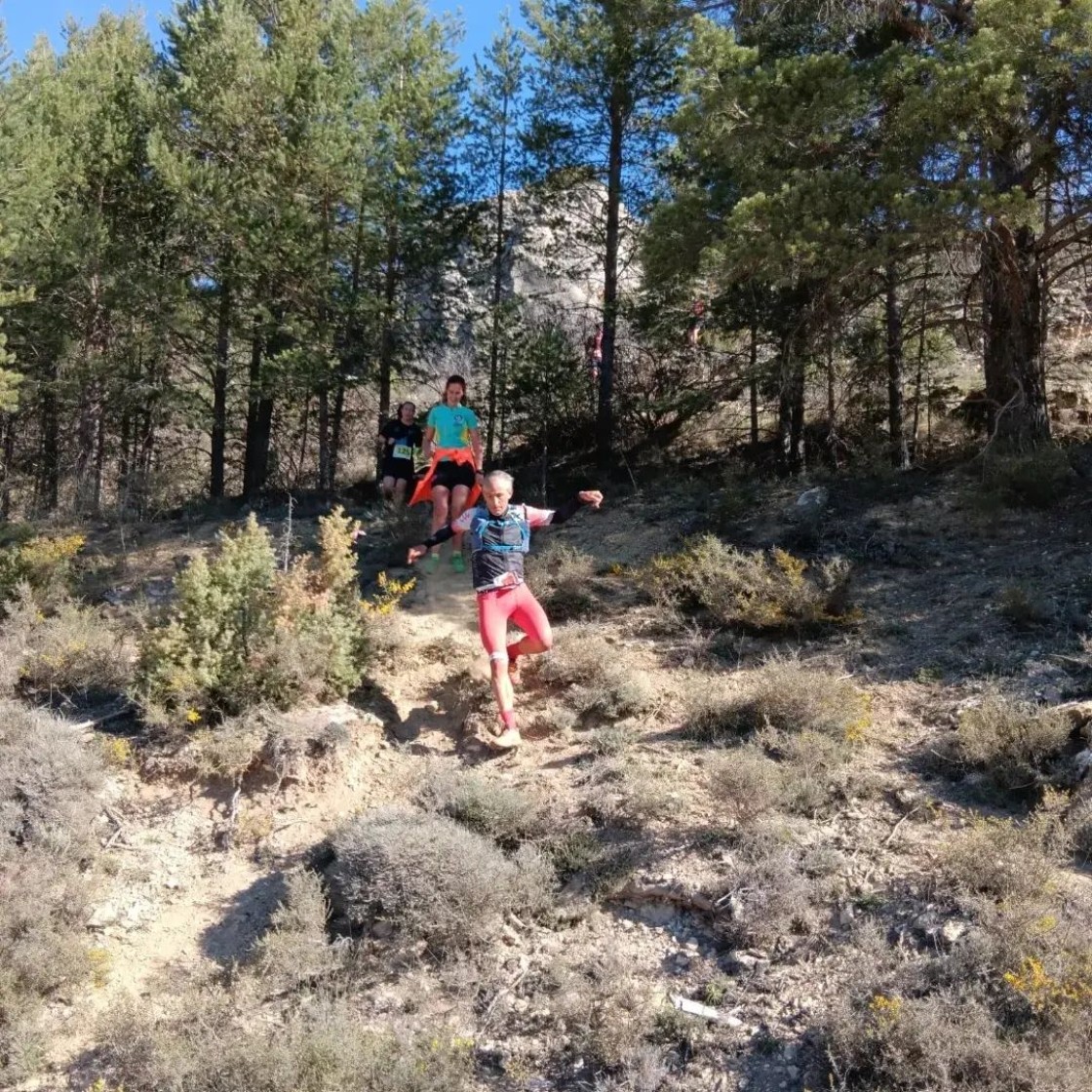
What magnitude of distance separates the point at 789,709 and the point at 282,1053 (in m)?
3.38

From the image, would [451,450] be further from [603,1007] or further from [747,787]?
[603,1007]

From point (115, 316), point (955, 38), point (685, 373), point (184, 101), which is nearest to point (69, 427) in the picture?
point (115, 316)

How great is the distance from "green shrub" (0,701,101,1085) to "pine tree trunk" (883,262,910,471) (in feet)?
27.3

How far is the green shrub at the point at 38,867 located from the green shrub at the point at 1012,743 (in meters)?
4.71

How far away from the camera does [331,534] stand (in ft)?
24.1

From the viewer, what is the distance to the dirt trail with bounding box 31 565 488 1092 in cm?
496

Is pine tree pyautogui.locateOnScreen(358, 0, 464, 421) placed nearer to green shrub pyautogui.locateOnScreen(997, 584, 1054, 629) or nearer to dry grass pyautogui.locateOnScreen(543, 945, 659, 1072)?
green shrub pyautogui.locateOnScreen(997, 584, 1054, 629)

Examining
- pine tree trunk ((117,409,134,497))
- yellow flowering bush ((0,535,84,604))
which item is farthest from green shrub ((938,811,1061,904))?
pine tree trunk ((117,409,134,497))

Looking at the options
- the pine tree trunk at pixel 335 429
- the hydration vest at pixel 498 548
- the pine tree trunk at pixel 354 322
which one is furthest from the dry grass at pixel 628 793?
the pine tree trunk at pixel 335 429

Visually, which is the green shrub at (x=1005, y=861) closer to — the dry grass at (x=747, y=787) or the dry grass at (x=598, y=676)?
the dry grass at (x=747, y=787)

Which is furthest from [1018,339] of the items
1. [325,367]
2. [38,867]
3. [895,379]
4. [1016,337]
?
[38,867]

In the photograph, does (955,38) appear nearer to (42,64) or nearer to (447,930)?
(447,930)

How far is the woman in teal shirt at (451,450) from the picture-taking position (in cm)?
873

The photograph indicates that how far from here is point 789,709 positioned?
6.07 metres
